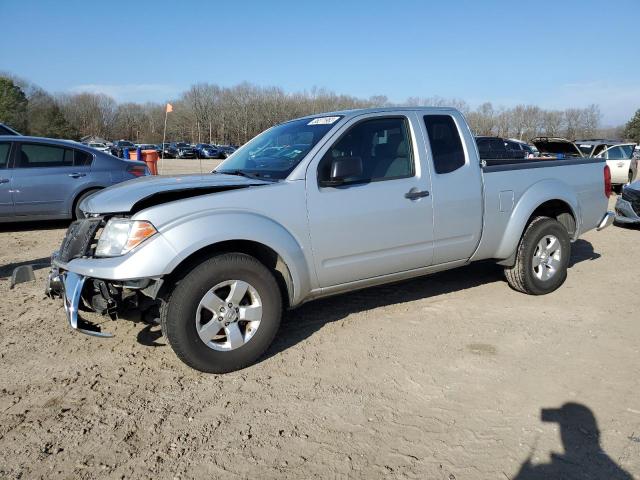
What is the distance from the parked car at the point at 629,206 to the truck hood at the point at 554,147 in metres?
5.31

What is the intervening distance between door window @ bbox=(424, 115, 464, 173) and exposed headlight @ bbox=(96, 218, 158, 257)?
2462 mm

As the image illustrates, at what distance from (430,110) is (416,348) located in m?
2.13

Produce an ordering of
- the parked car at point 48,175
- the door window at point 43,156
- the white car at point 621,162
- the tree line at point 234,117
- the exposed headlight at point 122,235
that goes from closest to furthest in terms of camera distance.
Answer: the exposed headlight at point 122,235 → the parked car at point 48,175 → the door window at point 43,156 → the white car at point 621,162 → the tree line at point 234,117

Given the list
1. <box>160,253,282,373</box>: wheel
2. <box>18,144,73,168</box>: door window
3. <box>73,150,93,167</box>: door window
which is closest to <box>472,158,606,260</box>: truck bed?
<box>160,253,282,373</box>: wheel

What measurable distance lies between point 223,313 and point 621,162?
→ 55.1ft

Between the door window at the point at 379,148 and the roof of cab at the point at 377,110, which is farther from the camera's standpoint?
the roof of cab at the point at 377,110

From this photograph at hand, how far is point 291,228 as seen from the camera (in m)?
3.60

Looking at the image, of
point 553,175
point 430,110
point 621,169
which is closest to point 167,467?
point 430,110

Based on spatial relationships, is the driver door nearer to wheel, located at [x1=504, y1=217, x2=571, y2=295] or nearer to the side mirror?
the side mirror

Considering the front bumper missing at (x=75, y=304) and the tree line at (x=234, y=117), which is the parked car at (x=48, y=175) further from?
the tree line at (x=234, y=117)

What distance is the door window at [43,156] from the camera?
8.12 m

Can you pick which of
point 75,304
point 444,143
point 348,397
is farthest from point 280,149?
point 348,397

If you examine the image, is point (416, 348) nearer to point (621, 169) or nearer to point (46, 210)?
point (46, 210)

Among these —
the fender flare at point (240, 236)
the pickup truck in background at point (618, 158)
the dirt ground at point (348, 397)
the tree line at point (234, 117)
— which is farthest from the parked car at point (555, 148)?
the tree line at point (234, 117)
